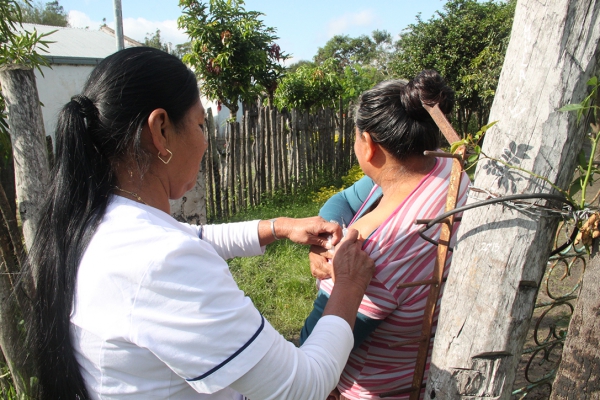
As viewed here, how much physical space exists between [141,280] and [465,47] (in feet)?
44.0

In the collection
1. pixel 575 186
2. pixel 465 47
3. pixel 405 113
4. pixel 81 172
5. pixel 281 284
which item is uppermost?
pixel 465 47

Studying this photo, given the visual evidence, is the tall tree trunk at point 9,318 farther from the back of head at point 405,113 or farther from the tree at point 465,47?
the tree at point 465,47

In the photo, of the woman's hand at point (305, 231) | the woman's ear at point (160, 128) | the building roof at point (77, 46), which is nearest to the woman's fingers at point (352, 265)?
the woman's hand at point (305, 231)

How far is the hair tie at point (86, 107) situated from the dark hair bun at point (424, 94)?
1064mm

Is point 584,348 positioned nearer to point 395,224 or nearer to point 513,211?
point 513,211

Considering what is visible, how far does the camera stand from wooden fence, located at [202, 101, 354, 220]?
21.4 feet

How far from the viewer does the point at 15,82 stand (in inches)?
81.8

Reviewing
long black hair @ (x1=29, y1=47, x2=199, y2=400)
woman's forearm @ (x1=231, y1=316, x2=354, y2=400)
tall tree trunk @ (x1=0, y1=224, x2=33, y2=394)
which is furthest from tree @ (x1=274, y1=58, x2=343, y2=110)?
woman's forearm @ (x1=231, y1=316, x2=354, y2=400)

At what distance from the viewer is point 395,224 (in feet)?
5.12

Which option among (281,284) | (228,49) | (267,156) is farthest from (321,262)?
(228,49)

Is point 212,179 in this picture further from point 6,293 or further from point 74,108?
point 74,108

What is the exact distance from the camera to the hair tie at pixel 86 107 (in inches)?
46.8

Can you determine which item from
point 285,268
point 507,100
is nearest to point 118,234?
point 507,100

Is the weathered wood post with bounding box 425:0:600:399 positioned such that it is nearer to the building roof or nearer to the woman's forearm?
the woman's forearm
